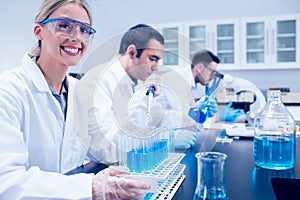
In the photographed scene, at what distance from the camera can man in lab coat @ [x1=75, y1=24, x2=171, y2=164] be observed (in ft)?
3.31

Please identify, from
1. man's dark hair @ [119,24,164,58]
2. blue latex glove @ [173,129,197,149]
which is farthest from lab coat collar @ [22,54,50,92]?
blue latex glove @ [173,129,197,149]

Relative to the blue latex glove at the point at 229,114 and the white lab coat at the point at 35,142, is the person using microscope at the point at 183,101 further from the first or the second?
the white lab coat at the point at 35,142

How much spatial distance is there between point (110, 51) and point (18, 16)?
324 cm

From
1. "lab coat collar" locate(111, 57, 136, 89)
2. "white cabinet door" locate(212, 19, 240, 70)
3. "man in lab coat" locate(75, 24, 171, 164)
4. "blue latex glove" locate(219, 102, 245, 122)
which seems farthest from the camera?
"white cabinet door" locate(212, 19, 240, 70)

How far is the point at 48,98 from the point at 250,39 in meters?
2.74

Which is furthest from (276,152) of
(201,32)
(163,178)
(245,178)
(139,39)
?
(201,32)

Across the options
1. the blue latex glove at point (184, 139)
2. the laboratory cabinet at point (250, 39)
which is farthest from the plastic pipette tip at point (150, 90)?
the laboratory cabinet at point (250, 39)

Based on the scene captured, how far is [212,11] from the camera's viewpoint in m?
3.38

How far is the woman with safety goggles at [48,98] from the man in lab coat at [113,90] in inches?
2.5

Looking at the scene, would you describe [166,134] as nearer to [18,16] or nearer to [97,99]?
[97,99]

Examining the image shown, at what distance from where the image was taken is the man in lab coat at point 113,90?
101 centimetres

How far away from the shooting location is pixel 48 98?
0.95 meters

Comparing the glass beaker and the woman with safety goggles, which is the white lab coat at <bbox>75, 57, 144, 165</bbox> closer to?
the woman with safety goggles

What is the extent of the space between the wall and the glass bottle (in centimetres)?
228
